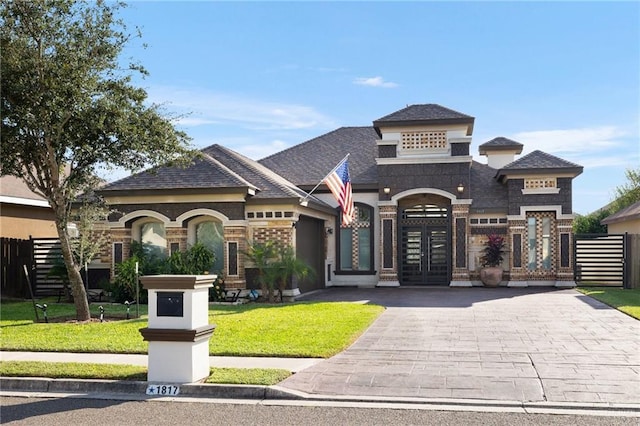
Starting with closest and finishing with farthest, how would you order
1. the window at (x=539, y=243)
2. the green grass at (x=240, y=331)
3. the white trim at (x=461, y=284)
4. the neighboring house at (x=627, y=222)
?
the green grass at (x=240, y=331) → the window at (x=539, y=243) → the white trim at (x=461, y=284) → the neighboring house at (x=627, y=222)

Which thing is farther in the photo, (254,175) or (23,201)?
(23,201)

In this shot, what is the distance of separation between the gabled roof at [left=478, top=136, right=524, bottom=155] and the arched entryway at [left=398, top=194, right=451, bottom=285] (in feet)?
12.1

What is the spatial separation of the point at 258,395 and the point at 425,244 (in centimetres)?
1844

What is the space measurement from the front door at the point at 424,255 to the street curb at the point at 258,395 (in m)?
18.2

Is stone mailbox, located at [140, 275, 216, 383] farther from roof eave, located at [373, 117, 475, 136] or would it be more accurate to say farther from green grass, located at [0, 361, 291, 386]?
roof eave, located at [373, 117, 475, 136]

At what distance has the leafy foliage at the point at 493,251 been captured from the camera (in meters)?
25.2

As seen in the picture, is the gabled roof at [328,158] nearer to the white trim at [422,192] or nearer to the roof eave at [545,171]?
the white trim at [422,192]

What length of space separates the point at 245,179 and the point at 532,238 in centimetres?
1106

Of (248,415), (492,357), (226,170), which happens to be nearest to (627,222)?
(226,170)

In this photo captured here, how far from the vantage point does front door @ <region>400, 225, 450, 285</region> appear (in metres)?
26.3

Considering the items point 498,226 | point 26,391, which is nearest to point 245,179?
point 498,226

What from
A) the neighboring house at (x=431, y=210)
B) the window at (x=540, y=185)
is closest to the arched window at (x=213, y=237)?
the neighboring house at (x=431, y=210)

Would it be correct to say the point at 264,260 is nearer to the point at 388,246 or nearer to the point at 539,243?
the point at 388,246

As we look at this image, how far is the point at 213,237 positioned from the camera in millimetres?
21109
